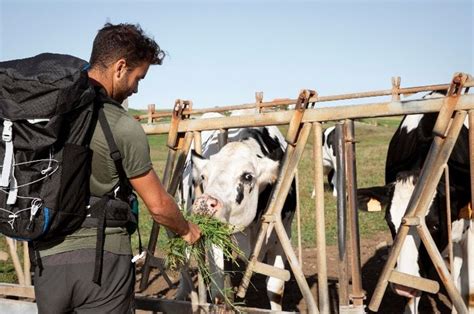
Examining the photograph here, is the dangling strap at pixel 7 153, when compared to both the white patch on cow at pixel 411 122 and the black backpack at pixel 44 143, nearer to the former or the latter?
the black backpack at pixel 44 143

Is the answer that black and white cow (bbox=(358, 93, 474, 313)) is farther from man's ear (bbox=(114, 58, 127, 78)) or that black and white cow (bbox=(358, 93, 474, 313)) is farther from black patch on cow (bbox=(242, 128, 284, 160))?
man's ear (bbox=(114, 58, 127, 78))

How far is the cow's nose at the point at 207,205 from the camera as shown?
4730mm

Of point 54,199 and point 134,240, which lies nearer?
point 54,199

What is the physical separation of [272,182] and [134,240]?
602cm

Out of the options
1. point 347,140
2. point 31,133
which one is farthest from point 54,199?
point 347,140

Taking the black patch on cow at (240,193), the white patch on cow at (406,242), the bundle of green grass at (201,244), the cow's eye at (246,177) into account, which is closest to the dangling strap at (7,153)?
the bundle of green grass at (201,244)

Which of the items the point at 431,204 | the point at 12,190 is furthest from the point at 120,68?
the point at 431,204

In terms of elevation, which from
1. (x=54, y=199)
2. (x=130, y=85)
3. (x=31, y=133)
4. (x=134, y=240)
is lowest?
(x=134, y=240)

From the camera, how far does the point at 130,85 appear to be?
3637 millimetres

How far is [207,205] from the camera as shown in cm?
486

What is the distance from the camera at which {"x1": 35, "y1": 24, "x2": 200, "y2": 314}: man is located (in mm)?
3420

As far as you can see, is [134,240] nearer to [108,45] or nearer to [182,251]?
[182,251]

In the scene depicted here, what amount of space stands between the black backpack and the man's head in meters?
0.18

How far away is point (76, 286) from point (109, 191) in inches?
20.6
